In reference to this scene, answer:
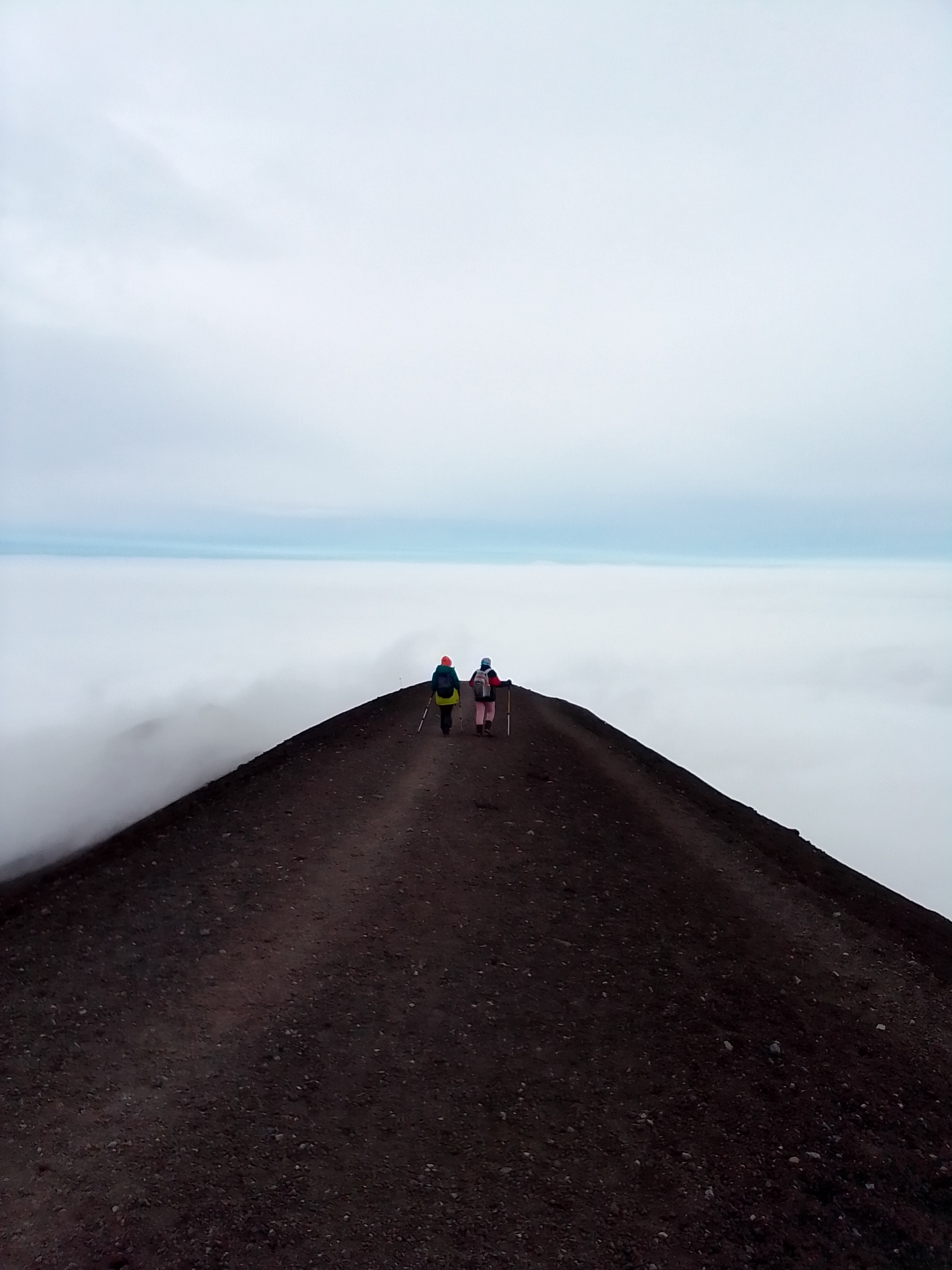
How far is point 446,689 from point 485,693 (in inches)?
46.3

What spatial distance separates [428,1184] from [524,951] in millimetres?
4762

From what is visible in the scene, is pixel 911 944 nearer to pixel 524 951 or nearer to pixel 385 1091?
pixel 524 951

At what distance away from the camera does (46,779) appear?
36.6m

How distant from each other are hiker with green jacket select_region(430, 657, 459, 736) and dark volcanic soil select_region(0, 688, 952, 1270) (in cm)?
445

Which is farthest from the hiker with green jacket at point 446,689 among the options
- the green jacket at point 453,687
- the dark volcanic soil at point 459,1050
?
the dark volcanic soil at point 459,1050

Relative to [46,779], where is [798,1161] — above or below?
above

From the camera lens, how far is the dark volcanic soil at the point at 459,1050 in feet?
28.1

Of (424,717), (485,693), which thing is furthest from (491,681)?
(424,717)

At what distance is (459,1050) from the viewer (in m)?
11.1

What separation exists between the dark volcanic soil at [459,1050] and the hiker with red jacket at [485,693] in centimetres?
472

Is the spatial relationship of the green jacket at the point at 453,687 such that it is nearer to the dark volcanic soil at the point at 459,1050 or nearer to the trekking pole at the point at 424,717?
the trekking pole at the point at 424,717

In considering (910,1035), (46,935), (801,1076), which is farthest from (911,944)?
(46,935)

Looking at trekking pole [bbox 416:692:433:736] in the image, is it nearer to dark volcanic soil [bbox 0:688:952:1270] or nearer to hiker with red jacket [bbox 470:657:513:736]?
hiker with red jacket [bbox 470:657:513:736]

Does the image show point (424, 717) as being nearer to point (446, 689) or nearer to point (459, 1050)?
point (446, 689)
